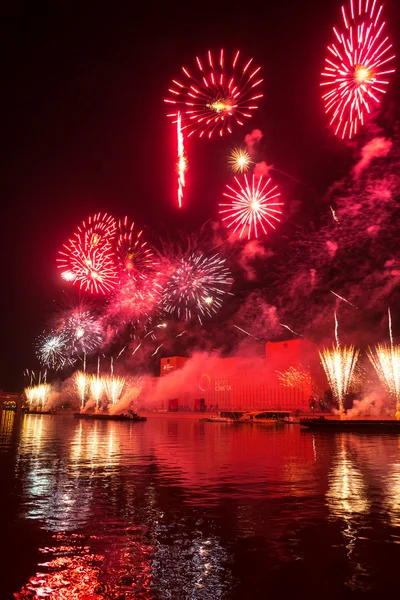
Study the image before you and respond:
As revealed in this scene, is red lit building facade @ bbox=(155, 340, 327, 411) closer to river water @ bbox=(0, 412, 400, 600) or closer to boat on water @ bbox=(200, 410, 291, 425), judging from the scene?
boat on water @ bbox=(200, 410, 291, 425)

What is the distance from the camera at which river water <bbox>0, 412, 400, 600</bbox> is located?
7000 millimetres

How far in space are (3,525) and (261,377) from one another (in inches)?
3814

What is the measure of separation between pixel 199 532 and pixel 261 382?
96.8 metres

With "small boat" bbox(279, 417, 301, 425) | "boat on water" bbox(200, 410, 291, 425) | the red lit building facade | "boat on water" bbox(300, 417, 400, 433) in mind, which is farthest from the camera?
the red lit building facade

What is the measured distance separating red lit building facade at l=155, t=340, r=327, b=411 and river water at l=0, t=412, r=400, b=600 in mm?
75700

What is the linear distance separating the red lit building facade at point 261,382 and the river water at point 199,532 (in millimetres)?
75700

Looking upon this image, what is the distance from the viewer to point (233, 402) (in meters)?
110

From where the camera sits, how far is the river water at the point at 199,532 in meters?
7.00

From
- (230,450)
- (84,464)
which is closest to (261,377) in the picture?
(230,450)

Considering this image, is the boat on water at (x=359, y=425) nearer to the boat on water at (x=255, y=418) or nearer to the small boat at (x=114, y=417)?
the boat on water at (x=255, y=418)

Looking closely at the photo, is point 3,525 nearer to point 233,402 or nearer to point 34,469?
point 34,469

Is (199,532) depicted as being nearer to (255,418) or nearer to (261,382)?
(255,418)

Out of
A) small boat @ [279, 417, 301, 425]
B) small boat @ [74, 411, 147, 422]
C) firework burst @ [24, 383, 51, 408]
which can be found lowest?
small boat @ [279, 417, 301, 425]

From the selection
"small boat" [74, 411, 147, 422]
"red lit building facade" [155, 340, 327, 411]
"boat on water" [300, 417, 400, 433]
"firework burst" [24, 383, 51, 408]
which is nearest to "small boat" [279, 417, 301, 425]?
"boat on water" [300, 417, 400, 433]
